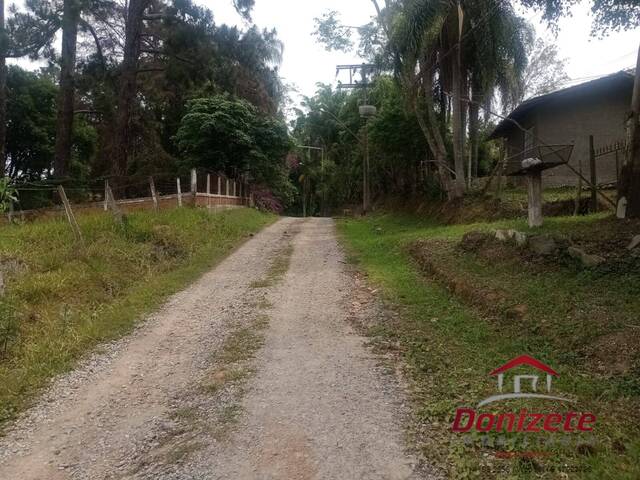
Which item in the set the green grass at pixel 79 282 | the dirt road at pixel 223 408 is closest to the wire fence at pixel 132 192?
the green grass at pixel 79 282

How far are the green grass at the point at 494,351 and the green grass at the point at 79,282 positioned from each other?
363 centimetres

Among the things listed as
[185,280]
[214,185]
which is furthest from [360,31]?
[185,280]

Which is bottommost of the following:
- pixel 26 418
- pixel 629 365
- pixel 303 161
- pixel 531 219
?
pixel 26 418

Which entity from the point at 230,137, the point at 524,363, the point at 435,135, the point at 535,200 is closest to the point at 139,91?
the point at 230,137

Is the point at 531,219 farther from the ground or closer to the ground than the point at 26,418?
farther from the ground

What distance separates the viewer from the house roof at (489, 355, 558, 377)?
174 inches

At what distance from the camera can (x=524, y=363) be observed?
4.60 m

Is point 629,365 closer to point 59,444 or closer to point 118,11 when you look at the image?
point 59,444

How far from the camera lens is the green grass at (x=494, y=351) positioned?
3104 mm

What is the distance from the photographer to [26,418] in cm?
423

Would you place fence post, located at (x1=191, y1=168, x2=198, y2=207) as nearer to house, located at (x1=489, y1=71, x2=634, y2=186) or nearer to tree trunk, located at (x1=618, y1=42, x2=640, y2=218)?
house, located at (x1=489, y1=71, x2=634, y2=186)

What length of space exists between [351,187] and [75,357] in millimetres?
34571

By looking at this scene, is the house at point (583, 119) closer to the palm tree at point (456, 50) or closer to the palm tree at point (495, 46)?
the palm tree at point (495, 46)

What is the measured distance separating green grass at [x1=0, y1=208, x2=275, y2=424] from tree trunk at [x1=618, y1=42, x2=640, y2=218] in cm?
771
